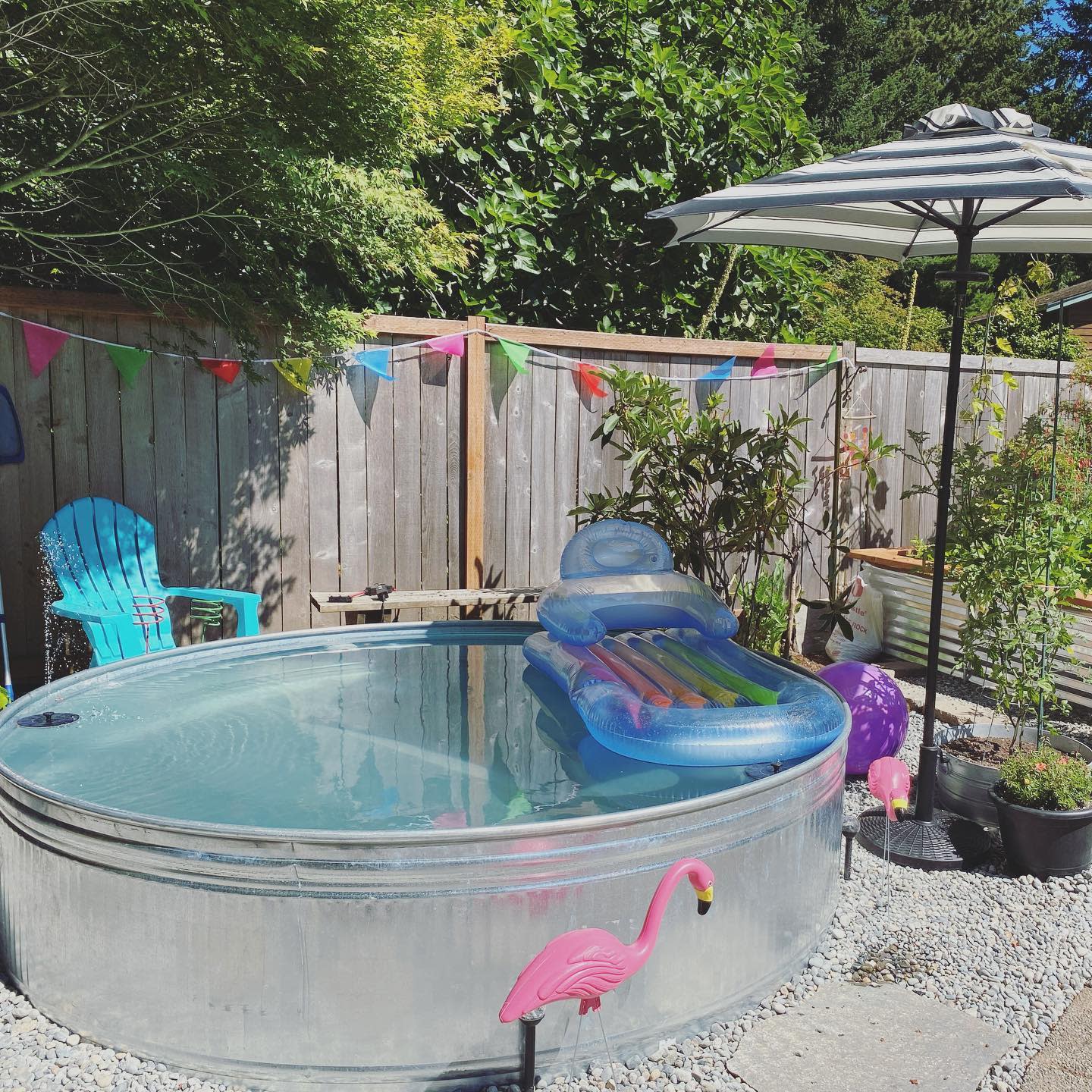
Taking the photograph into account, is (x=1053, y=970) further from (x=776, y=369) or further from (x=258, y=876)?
(x=776, y=369)

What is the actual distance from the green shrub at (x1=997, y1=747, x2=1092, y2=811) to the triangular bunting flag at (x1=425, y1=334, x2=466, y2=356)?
3.24 metres

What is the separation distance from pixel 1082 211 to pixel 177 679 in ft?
12.9

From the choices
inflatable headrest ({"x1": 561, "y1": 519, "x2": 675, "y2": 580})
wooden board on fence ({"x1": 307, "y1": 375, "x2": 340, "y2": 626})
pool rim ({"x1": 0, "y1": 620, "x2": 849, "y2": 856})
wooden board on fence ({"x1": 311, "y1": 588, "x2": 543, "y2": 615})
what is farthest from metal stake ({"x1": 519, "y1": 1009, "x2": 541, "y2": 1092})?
wooden board on fence ({"x1": 307, "y1": 375, "x2": 340, "y2": 626})

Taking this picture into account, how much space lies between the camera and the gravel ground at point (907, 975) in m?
2.24

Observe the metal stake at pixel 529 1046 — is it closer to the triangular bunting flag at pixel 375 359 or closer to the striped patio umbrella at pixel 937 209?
the striped patio umbrella at pixel 937 209

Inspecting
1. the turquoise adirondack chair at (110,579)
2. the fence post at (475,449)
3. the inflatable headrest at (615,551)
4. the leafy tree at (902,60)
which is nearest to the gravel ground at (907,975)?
the inflatable headrest at (615,551)

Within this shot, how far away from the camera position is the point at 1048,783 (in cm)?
325

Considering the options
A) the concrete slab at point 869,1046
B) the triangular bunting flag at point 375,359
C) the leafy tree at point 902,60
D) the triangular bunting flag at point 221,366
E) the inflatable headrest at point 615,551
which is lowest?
the concrete slab at point 869,1046

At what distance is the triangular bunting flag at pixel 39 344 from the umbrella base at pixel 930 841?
12.4ft

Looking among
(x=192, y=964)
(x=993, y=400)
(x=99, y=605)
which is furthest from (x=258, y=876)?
(x=993, y=400)

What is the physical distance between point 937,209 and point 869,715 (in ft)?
6.87

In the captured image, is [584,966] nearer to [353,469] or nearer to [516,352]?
[353,469]

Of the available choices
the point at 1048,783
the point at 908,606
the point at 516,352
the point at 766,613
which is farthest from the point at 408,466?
the point at 1048,783

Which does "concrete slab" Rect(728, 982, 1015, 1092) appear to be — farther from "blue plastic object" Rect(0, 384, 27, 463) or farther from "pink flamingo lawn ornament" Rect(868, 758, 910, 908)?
"blue plastic object" Rect(0, 384, 27, 463)
